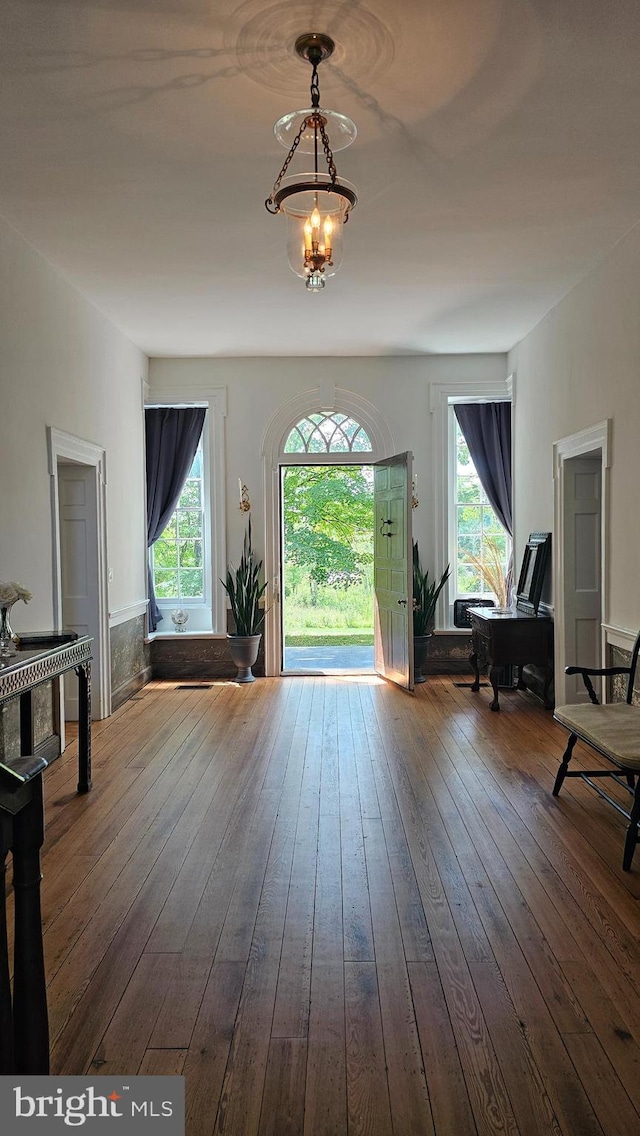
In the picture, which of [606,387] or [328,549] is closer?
[606,387]

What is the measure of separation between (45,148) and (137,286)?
7.12 feet

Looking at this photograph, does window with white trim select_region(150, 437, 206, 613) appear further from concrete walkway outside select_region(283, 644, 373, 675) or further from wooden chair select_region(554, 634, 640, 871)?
wooden chair select_region(554, 634, 640, 871)

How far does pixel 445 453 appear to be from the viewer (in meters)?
8.50

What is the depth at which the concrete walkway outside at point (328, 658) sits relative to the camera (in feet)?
33.1

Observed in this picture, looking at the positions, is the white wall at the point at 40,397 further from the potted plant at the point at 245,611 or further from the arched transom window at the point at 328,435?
the arched transom window at the point at 328,435

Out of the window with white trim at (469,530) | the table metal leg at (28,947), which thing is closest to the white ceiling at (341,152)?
the window with white trim at (469,530)

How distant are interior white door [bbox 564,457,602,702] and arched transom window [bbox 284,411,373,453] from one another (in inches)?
108

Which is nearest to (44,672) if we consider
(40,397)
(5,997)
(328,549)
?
(40,397)

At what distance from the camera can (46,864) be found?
3611mm

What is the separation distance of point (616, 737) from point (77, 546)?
4283 millimetres

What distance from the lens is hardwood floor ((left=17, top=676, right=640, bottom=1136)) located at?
2125 mm

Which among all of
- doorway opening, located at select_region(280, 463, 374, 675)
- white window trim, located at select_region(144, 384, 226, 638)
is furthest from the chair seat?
doorway opening, located at select_region(280, 463, 374, 675)

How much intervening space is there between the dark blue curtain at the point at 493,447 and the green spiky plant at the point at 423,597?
0.78 metres

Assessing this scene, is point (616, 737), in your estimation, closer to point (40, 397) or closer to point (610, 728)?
point (610, 728)
